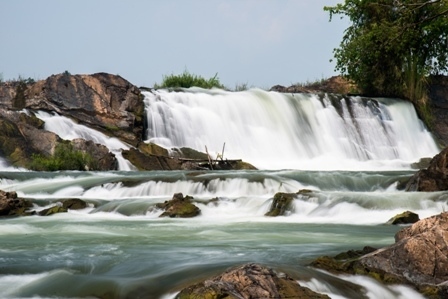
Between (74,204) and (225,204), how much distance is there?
3013mm

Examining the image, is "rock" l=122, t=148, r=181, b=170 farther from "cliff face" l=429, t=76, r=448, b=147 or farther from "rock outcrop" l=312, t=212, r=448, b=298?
"rock outcrop" l=312, t=212, r=448, b=298

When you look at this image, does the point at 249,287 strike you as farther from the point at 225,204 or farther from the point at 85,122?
the point at 85,122

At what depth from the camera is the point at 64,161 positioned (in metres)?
22.6

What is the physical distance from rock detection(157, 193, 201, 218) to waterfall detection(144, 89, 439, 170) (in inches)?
468

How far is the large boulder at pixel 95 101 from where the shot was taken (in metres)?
27.1

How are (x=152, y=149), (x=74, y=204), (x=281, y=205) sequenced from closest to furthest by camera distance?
(x=281, y=205) < (x=74, y=204) < (x=152, y=149)

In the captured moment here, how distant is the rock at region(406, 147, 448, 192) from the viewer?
16.4 meters

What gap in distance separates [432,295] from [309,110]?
77.5 ft

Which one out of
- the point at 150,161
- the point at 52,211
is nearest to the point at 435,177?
the point at 52,211

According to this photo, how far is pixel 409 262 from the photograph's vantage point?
25.6 feet

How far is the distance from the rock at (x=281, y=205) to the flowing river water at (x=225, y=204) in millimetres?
158

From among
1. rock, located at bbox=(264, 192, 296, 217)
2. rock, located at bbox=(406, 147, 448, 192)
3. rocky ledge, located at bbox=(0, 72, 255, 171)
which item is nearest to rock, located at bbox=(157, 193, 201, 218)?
rock, located at bbox=(264, 192, 296, 217)

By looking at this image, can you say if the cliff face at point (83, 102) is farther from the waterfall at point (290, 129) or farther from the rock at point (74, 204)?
the rock at point (74, 204)

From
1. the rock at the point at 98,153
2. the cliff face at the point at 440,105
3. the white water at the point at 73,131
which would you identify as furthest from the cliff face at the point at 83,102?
the cliff face at the point at 440,105
